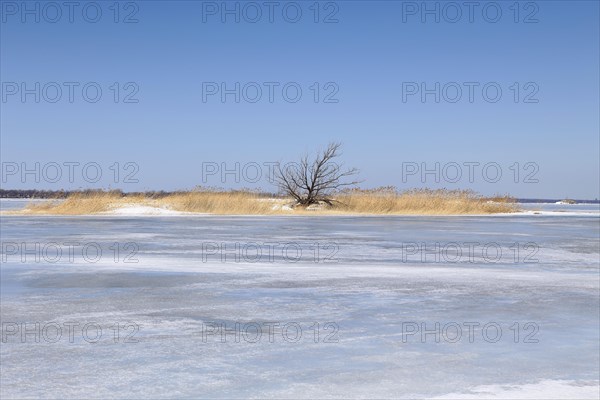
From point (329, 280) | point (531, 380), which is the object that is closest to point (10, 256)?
point (329, 280)

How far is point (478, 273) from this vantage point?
23.2 feet

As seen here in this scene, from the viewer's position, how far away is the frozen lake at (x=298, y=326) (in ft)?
9.71

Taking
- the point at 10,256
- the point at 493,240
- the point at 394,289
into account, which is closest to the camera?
the point at 394,289

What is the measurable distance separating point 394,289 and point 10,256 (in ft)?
17.1

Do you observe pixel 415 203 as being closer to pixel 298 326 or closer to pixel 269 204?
pixel 269 204

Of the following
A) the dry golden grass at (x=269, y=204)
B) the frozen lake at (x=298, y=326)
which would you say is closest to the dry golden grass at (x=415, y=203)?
the dry golden grass at (x=269, y=204)

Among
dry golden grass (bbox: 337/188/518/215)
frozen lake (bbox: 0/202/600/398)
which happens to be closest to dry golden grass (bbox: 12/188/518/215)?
dry golden grass (bbox: 337/188/518/215)

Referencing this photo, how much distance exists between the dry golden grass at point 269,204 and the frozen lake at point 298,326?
53.1ft

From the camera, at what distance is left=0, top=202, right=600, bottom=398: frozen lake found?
9.71 feet

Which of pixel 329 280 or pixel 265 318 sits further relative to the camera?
pixel 329 280

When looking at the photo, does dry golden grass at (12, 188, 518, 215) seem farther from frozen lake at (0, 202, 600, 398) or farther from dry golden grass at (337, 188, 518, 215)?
Answer: frozen lake at (0, 202, 600, 398)

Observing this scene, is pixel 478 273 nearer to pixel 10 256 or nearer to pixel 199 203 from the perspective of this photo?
pixel 10 256

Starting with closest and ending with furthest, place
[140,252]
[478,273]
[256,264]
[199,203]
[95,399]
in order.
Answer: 1. [95,399]
2. [478,273]
3. [256,264]
4. [140,252]
5. [199,203]

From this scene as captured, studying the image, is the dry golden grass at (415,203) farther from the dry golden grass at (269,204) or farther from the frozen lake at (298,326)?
the frozen lake at (298,326)
